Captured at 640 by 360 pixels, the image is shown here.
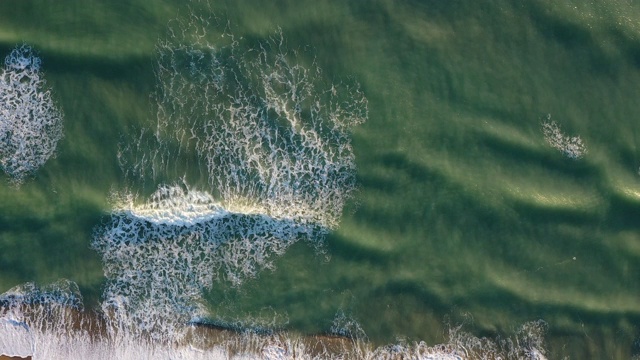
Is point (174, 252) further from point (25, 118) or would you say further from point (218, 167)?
point (25, 118)

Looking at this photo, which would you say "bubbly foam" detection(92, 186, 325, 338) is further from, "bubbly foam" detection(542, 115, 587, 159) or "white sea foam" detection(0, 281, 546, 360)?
"bubbly foam" detection(542, 115, 587, 159)

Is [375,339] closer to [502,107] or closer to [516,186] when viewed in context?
[516,186]

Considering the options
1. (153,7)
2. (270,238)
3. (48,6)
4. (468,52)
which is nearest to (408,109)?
(468,52)

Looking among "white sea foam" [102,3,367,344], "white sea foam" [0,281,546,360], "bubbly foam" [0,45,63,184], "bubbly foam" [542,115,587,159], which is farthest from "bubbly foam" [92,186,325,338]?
"bubbly foam" [542,115,587,159]

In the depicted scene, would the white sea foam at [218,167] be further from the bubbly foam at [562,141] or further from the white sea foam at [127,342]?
the bubbly foam at [562,141]

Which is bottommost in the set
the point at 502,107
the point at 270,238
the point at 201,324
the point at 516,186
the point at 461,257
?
the point at 201,324

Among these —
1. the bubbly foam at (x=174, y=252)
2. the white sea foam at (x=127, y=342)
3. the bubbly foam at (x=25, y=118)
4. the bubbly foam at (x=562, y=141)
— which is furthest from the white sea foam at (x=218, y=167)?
the bubbly foam at (x=562, y=141)
